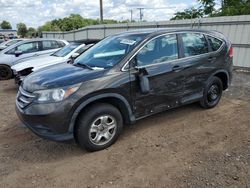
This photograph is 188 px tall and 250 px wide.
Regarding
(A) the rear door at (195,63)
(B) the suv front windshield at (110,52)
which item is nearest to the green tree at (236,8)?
(A) the rear door at (195,63)

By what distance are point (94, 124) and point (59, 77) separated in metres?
0.86

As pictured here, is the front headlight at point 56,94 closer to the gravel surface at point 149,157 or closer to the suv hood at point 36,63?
the gravel surface at point 149,157

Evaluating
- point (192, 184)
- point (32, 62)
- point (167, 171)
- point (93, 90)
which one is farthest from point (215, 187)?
point (32, 62)

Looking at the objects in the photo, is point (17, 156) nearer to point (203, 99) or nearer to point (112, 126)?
point (112, 126)

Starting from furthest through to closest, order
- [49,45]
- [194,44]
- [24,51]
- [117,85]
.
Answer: [49,45] → [24,51] → [194,44] → [117,85]

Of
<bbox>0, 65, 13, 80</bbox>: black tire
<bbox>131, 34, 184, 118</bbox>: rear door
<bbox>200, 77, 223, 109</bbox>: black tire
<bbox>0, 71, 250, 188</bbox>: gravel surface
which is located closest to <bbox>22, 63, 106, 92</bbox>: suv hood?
<bbox>131, 34, 184, 118</bbox>: rear door

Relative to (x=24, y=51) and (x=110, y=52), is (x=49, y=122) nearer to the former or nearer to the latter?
(x=110, y=52)

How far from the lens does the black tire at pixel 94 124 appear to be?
3.82 meters

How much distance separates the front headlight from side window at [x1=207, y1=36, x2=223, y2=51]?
10.1 feet

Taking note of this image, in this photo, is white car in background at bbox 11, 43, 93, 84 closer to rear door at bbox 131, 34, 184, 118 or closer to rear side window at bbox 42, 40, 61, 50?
rear side window at bbox 42, 40, 61, 50

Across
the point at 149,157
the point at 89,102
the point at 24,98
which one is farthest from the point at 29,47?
the point at 149,157

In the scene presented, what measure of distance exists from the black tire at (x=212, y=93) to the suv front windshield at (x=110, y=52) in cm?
182

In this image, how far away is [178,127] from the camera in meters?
4.86

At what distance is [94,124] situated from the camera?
12.9ft
